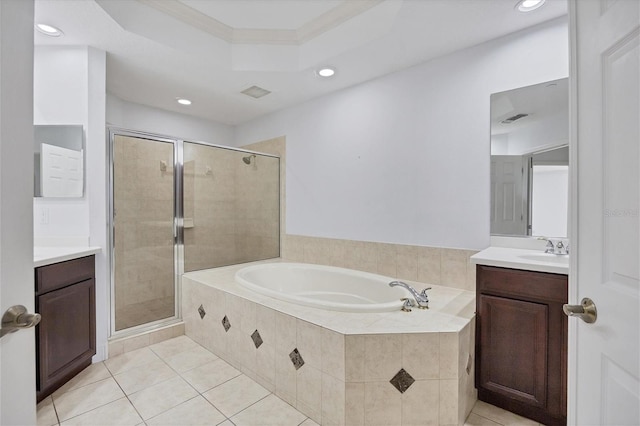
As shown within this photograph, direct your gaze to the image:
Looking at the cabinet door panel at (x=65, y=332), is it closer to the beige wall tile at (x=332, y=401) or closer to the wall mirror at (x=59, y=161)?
the wall mirror at (x=59, y=161)

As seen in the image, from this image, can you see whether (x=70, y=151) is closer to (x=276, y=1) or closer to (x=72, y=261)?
(x=72, y=261)

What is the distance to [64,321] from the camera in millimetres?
1869

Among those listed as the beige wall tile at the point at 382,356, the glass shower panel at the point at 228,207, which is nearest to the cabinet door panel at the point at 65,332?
the glass shower panel at the point at 228,207

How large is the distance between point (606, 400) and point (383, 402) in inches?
39.4

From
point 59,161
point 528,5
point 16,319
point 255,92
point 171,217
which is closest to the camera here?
point 16,319

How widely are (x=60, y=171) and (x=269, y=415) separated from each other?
2182mm

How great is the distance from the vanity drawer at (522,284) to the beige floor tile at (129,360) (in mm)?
2453

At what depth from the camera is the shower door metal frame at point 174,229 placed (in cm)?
235

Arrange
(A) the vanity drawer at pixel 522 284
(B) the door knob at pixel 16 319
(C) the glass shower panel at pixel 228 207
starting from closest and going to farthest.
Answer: (B) the door knob at pixel 16 319
(A) the vanity drawer at pixel 522 284
(C) the glass shower panel at pixel 228 207

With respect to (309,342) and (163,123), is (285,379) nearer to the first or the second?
(309,342)

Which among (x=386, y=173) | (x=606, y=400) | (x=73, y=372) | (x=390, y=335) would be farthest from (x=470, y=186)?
(x=73, y=372)

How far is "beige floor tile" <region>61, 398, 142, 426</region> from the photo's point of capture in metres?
1.60

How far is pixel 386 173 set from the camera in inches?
104

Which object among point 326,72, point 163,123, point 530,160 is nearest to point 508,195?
point 530,160
